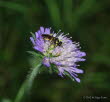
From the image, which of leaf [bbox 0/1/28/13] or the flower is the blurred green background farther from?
the flower

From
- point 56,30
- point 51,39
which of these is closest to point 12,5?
point 56,30

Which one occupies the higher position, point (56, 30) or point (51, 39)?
point (56, 30)

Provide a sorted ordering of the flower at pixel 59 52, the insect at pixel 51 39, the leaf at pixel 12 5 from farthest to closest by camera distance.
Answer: the leaf at pixel 12 5
the insect at pixel 51 39
the flower at pixel 59 52

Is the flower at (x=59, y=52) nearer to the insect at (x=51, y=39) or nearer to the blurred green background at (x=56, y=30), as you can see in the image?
the insect at (x=51, y=39)

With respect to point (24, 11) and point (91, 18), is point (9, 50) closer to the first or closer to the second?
point (24, 11)

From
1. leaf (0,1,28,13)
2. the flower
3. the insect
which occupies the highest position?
leaf (0,1,28,13)

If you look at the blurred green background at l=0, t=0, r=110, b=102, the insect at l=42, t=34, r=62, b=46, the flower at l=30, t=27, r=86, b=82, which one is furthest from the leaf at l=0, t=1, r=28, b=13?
the insect at l=42, t=34, r=62, b=46

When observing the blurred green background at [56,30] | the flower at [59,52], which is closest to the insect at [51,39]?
the flower at [59,52]

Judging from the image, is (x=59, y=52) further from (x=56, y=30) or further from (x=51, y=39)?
(x=56, y=30)
